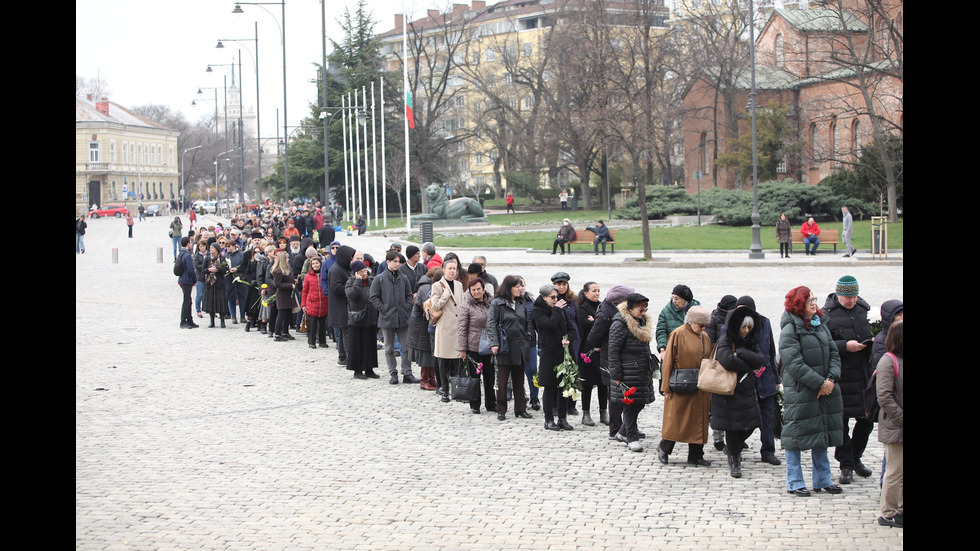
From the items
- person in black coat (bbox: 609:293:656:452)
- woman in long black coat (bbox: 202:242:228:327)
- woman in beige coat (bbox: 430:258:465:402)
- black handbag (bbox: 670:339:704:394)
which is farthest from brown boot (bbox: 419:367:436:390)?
woman in long black coat (bbox: 202:242:228:327)

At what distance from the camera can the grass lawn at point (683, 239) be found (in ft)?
123

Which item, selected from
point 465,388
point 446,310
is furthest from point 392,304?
point 465,388

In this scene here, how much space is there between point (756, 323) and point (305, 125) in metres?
64.9

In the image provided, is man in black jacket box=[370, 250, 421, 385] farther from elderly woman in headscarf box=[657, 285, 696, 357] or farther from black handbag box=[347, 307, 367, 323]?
elderly woman in headscarf box=[657, 285, 696, 357]

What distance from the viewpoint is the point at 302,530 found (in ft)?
25.3

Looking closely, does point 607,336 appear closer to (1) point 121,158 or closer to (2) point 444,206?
(2) point 444,206

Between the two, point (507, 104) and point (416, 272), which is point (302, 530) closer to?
point (416, 272)

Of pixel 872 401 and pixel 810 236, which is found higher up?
pixel 810 236

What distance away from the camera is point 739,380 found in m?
8.85

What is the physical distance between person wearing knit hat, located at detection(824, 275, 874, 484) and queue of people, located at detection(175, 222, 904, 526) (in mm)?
12

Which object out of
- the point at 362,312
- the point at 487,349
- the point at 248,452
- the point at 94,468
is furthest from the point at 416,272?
the point at 94,468

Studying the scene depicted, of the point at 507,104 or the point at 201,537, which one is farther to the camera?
the point at 507,104

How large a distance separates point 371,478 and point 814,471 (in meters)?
3.75

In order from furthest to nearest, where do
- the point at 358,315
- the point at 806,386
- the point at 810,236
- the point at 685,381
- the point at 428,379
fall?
the point at 810,236 < the point at 358,315 < the point at 428,379 < the point at 685,381 < the point at 806,386
